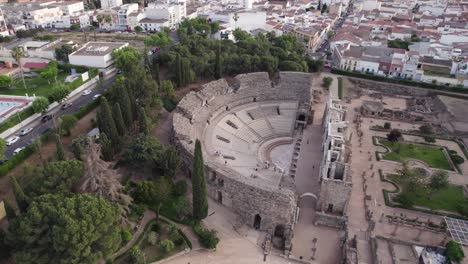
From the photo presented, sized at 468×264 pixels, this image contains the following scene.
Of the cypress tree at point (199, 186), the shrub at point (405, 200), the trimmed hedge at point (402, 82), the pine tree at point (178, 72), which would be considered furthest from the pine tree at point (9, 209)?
the trimmed hedge at point (402, 82)

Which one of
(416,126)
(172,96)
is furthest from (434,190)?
(172,96)

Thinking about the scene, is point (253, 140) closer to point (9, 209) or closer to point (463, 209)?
point (463, 209)

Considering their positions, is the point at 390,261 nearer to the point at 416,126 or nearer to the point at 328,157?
the point at 328,157

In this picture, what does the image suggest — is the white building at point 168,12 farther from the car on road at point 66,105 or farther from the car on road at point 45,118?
the car on road at point 45,118

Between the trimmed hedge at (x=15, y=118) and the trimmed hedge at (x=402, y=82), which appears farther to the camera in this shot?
the trimmed hedge at (x=402, y=82)

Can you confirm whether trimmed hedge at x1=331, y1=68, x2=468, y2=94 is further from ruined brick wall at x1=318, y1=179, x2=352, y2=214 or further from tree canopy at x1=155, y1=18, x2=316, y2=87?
ruined brick wall at x1=318, y1=179, x2=352, y2=214

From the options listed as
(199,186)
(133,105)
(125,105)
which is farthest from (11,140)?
(199,186)

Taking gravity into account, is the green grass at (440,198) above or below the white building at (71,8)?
below

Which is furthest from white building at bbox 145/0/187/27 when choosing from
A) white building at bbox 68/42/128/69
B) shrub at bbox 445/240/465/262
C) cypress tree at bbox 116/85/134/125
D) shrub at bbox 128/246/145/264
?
shrub at bbox 445/240/465/262
